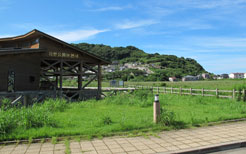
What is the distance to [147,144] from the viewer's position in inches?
201

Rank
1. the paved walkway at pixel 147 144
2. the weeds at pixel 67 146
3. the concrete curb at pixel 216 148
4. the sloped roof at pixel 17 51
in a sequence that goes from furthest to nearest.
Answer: the sloped roof at pixel 17 51
the concrete curb at pixel 216 148
the paved walkway at pixel 147 144
the weeds at pixel 67 146

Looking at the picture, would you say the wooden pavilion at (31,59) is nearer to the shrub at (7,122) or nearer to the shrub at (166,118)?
the shrub at (7,122)

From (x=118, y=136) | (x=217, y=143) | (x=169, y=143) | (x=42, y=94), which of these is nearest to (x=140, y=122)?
(x=118, y=136)

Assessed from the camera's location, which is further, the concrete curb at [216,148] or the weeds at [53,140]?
the weeds at [53,140]

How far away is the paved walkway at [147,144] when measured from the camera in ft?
15.2

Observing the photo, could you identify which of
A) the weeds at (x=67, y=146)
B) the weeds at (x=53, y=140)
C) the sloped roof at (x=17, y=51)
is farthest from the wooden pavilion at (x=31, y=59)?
the weeds at (x=67, y=146)

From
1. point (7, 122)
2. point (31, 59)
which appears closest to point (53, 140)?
point (7, 122)

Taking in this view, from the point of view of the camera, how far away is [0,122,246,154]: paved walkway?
15.2 feet

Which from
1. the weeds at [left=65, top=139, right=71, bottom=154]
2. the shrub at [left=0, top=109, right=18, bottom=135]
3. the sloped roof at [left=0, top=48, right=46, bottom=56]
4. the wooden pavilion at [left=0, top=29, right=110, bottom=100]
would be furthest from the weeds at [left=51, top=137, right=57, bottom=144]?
the sloped roof at [left=0, top=48, right=46, bottom=56]

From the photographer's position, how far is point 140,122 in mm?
7043

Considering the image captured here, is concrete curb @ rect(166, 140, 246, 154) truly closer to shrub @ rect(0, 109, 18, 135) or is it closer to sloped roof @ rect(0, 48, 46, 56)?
shrub @ rect(0, 109, 18, 135)

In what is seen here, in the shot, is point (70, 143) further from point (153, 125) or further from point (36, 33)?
point (36, 33)

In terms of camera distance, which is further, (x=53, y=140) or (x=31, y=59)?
(x=31, y=59)

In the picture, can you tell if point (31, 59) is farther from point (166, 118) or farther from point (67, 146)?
point (166, 118)
